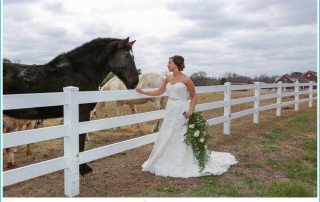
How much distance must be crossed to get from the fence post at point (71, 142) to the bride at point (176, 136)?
138 centimetres

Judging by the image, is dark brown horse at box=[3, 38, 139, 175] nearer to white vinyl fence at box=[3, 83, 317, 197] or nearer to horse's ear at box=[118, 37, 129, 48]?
horse's ear at box=[118, 37, 129, 48]

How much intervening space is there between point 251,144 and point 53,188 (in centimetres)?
470

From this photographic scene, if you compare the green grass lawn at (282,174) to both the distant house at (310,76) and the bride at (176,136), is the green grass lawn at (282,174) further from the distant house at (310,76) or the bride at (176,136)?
the distant house at (310,76)

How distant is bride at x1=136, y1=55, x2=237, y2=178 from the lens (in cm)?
549

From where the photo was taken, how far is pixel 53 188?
16.0 ft

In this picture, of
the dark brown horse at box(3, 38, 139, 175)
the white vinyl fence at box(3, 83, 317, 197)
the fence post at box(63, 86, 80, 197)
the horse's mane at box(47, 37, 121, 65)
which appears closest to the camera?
the white vinyl fence at box(3, 83, 317, 197)

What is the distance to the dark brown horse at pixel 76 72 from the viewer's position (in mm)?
5410

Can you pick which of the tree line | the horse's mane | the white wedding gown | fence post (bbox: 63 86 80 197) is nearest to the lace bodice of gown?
the white wedding gown

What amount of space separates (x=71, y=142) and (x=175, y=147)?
1.70 m

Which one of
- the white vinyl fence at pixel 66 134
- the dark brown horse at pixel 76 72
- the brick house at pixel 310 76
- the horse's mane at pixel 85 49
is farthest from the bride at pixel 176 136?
the brick house at pixel 310 76

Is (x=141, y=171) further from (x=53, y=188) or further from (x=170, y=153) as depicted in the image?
(x=53, y=188)

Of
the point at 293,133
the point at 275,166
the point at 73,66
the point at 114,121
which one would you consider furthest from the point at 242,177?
the point at 293,133

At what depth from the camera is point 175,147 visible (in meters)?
5.59

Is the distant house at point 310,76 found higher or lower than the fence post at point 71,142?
higher
